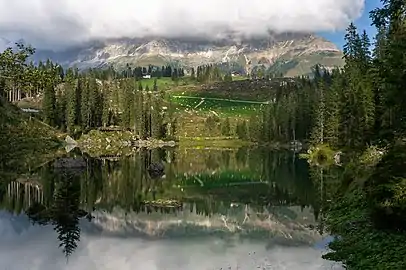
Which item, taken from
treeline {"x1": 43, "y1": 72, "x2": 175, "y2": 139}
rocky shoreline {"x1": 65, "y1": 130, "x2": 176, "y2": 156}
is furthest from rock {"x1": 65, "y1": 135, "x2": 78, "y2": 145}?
treeline {"x1": 43, "y1": 72, "x2": 175, "y2": 139}

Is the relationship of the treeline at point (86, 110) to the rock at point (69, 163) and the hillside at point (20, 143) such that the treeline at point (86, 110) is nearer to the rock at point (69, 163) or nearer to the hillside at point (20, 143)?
the hillside at point (20, 143)

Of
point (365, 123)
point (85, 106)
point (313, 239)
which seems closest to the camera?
point (313, 239)

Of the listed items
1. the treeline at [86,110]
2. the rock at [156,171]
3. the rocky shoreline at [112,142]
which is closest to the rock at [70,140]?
the rocky shoreline at [112,142]

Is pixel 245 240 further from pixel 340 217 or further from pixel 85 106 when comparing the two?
pixel 85 106

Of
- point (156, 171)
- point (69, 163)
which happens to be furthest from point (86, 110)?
point (156, 171)

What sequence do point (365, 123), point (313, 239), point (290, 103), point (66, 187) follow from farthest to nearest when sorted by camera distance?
1. point (290, 103)
2. point (365, 123)
3. point (66, 187)
4. point (313, 239)

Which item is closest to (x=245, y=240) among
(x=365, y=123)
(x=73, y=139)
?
(x=365, y=123)

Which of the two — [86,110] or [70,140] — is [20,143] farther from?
[86,110]
